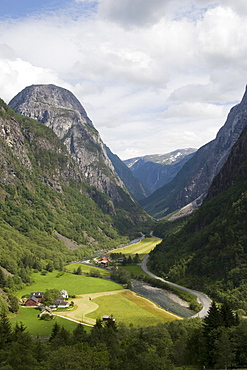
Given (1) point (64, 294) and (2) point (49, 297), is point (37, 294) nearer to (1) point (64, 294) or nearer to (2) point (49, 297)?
(2) point (49, 297)

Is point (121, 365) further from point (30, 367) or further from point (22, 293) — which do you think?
point (22, 293)

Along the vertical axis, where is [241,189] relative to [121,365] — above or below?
above

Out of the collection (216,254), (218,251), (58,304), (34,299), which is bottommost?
(58,304)

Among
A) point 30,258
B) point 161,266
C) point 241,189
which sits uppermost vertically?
point 241,189

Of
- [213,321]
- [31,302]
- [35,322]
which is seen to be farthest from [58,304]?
[213,321]

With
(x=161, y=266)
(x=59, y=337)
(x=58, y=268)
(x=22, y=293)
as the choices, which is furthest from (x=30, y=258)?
(x=59, y=337)

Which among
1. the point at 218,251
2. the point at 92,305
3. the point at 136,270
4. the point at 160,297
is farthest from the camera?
the point at 136,270

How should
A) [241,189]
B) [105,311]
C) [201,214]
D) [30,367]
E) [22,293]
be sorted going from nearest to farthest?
[30,367]
[105,311]
[22,293]
[241,189]
[201,214]

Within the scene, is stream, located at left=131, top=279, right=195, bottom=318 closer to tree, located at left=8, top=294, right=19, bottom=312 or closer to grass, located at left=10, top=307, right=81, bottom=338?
grass, located at left=10, top=307, right=81, bottom=338
